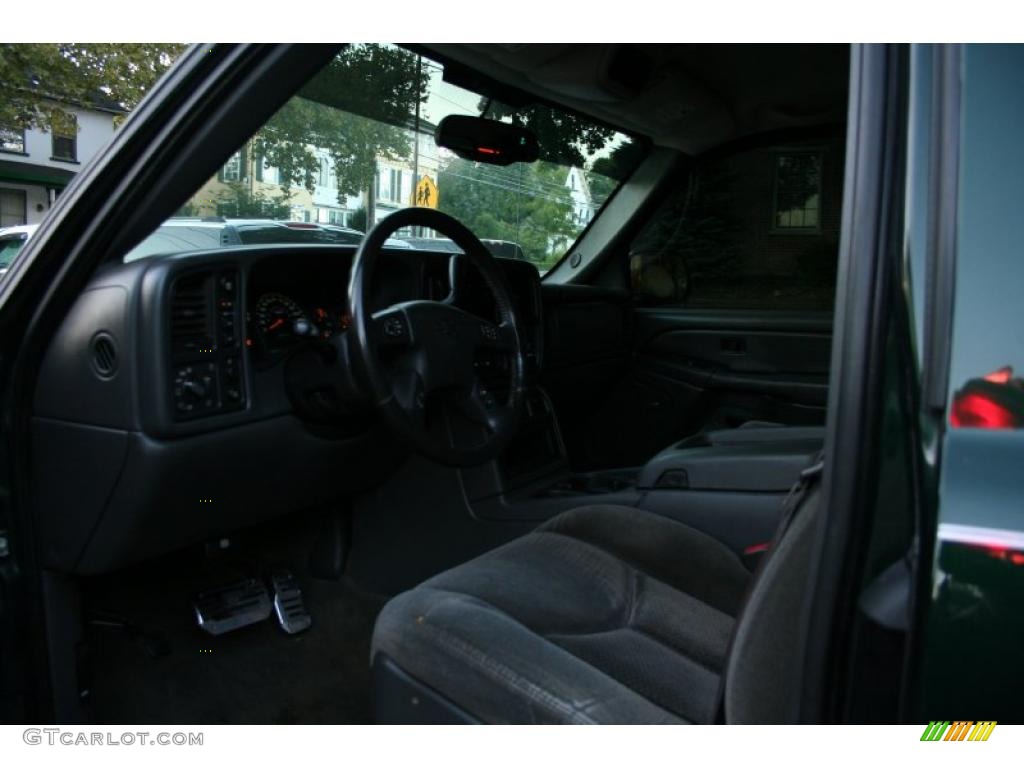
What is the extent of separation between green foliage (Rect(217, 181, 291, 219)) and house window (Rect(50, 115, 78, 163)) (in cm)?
96

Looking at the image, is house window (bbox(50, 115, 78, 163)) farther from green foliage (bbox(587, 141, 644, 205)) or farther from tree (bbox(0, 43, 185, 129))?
green foliage (bbox(587, 141, 644, 205))

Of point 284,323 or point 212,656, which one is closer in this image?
point 284,323

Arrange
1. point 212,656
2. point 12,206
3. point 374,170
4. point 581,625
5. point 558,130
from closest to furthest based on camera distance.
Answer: point 581,625, point 212,656, point 374,170, point 558,130, point 12,206

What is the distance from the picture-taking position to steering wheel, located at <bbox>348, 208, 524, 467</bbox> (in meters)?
1.86

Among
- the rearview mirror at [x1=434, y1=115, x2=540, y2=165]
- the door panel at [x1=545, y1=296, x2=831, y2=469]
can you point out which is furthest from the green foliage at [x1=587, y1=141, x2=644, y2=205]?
the rearview mirror at [x1=434, y1=115, x2=540, y2=165]

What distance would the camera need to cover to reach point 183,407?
1908 mm

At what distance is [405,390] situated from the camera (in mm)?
1961

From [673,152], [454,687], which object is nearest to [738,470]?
[454,687]

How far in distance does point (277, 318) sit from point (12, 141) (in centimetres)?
330

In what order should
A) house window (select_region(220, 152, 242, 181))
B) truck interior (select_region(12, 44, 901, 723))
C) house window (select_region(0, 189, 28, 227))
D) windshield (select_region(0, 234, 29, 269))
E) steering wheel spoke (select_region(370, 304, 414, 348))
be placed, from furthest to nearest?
house window (select_region(0, 189, 28, 227)) < windshield (select_region(0, 234, 29, 269)) < steering wheel spoke (select_region(370, 304, 414, 348)) < house window (select_region(220, 152, 242, 181)) < truck interior (select_region(12, 44, 901, 723))

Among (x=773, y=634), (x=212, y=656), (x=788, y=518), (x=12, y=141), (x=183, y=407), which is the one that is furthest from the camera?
(x=12, y=141)

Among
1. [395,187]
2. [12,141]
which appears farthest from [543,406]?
[12,141]

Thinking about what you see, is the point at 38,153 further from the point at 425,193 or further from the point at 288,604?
the point at 288,604
